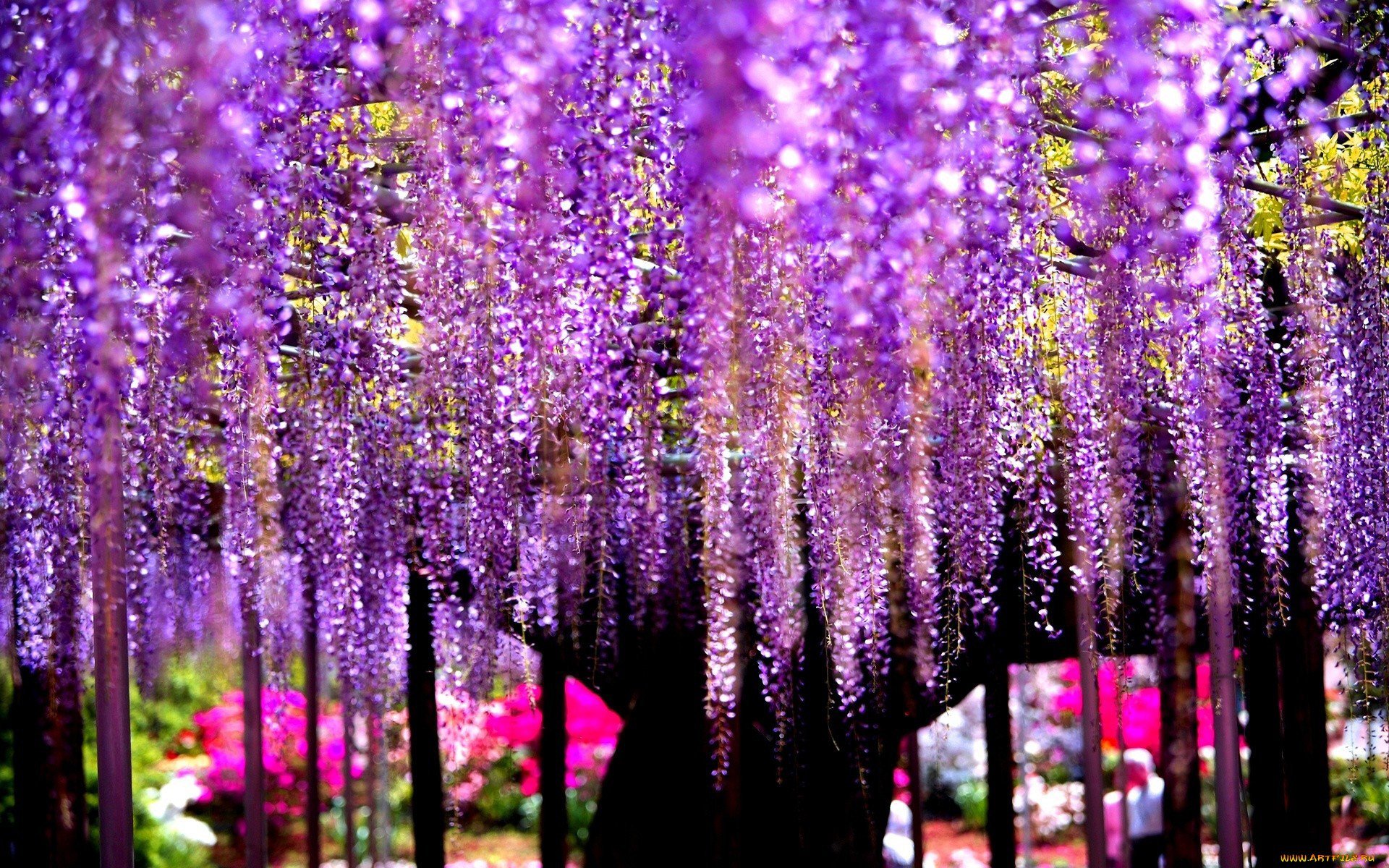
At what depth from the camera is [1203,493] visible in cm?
410

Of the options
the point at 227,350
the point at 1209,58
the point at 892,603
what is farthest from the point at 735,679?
the point at 1209,58

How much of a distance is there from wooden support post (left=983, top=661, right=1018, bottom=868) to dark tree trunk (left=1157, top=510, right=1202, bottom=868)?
0.62 meters

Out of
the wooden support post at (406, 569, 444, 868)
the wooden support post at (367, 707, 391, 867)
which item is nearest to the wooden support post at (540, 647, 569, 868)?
the wooden support post at (406, 569, 444, 868)

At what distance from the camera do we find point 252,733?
4.86m

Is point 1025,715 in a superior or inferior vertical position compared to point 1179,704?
inferior

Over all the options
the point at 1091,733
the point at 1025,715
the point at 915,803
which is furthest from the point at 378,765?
the point at 1025,715

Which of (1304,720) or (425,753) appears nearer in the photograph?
(1304,720)

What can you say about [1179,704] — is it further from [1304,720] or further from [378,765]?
→ [378,765]

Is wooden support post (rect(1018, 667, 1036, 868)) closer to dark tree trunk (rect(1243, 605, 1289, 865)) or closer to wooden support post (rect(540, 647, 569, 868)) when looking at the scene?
dark tree trunk (rect(1243, 605, 1289, 865))

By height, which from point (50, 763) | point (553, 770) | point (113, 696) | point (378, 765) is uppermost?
point (113, 696)

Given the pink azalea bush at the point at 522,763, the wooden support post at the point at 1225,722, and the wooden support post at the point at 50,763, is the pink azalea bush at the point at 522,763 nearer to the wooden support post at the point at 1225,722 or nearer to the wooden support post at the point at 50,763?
the wooden support post at the point at 50,763

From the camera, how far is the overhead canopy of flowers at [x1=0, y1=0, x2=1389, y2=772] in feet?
6.85

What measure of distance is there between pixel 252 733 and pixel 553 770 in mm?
1207

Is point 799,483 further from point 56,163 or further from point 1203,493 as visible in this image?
point 56,163
